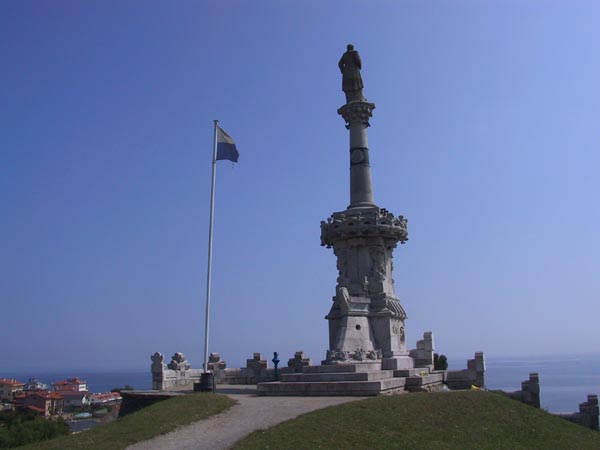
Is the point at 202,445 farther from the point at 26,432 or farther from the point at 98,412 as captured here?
the point at 98,412

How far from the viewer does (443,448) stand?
12.2 meters

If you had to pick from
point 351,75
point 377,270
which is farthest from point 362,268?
point 351,75

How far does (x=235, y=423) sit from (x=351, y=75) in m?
→ 19.6

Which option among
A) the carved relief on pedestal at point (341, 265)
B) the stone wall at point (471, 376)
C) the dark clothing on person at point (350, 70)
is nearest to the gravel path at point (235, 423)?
the carved relief on pedestal at point (341, 265)

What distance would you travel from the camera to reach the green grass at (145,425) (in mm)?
12555

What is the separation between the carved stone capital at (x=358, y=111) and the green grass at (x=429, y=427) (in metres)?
14.1

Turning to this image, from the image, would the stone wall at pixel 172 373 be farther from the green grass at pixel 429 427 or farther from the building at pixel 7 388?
the building at pixel 7 388

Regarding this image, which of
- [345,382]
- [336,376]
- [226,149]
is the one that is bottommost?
[345,382]

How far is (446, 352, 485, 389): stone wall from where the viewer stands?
24312 mm

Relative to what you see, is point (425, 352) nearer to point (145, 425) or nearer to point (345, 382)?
point (345, 382)

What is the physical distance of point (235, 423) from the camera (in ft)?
45.1

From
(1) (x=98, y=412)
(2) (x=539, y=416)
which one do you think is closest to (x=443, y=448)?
(2) (x=539, y=416)

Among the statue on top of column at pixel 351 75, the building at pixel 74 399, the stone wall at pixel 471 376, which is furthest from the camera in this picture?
the building at pixel 74 399

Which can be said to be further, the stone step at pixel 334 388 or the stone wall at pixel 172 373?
the stone wall at pixel 172 373
